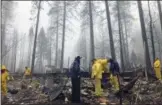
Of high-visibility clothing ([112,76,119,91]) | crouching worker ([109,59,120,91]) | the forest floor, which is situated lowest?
the forest floor

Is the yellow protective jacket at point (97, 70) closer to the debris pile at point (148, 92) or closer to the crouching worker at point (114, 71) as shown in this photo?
the crouching worker at point (114, 71)

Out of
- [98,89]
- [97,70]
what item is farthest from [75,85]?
[98,89]

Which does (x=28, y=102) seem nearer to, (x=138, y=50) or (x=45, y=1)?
(x=45, y=1)

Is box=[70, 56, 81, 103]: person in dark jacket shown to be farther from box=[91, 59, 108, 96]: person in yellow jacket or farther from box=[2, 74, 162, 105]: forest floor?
box=[91, 59, 108, 96]: person in yellow jacket

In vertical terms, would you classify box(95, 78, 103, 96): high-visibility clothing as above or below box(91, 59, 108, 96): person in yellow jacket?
below

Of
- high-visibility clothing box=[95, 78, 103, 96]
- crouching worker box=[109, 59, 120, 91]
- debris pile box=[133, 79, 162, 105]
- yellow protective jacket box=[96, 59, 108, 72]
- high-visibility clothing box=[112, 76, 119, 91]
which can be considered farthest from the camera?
high-visibility clothing box=[112, 76, 119, 91]

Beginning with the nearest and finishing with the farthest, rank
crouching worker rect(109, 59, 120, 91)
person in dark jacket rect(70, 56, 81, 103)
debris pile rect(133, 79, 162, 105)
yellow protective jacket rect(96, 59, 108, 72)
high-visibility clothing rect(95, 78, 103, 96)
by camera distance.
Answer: person in dark jacket rect(70, 56, 81, 103), debris pile rect(133, 79, 162, 105), crouching worker rect(109, 59, 120, 91), high-visibility clothing rect(95, 78, 103, 96), yellow protective jacket rect(96, 59, 108, 72)

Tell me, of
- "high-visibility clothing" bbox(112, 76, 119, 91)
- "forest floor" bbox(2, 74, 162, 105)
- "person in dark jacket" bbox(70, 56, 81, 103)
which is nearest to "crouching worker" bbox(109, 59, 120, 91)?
"high-visibility clothing" bbox(112, 76, 119, 91)

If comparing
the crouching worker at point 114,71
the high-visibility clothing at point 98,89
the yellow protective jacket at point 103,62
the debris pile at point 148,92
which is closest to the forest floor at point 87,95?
the debris pile at point 148,92

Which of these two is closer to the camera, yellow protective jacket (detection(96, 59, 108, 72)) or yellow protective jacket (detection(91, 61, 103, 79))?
yellow protective jacket (detection(91, 61, 103, 79))

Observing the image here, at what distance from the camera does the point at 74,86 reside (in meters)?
11.2

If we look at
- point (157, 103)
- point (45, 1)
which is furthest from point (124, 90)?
point (45, 1)

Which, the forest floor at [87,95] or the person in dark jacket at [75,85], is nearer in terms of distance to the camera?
the person in dark jacket at [75,85]

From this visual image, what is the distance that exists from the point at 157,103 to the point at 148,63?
764 cm
